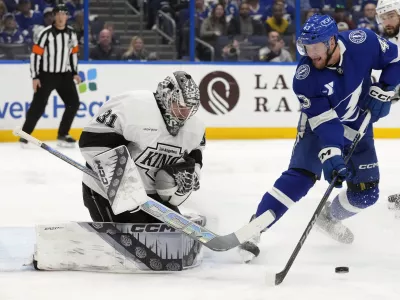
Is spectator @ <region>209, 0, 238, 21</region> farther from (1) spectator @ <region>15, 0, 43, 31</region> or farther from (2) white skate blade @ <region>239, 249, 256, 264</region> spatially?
(2) white skate blade @ <region>239, 249, 256, 264</region>

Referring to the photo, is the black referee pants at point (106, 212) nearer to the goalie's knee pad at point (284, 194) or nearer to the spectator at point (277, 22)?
the goalie's knee pad at point (284, 194)

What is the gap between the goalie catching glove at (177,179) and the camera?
3486 mm

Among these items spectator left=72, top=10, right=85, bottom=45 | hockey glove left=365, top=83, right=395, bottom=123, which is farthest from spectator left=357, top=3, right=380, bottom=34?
hockey glove left=365, top=83, right=395, bottom=123

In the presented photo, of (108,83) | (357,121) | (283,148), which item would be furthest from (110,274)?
(108,83)

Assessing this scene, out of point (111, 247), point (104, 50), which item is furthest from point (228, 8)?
point (111, 247)

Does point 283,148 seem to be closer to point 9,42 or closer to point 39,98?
point 39,98

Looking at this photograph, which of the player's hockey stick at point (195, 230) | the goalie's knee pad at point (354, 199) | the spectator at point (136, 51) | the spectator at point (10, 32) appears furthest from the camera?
the spectator at point (136, 51)

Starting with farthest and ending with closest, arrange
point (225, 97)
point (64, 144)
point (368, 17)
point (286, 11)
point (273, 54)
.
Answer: point (368, 17), point (286, 11), point (273, 54), point (225, 97), point (64, 144)

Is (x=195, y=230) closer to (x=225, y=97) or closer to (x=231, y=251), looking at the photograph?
(x=231, y=251)

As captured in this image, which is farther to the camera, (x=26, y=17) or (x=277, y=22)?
(x=277, y=22)

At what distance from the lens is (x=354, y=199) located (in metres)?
4.00

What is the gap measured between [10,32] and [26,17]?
0.22 metres

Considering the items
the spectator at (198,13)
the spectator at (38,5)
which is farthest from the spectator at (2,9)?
the spectator at (198,13)

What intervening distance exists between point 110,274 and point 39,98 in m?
4.85
